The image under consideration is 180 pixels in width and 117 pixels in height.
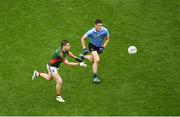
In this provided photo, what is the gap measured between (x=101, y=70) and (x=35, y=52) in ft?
10.8

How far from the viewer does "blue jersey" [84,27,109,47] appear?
1850 centimetres

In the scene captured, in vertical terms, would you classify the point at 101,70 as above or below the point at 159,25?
below

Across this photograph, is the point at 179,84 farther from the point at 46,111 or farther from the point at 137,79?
the point at 46,111

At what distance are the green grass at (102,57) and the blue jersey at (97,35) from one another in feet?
4.93

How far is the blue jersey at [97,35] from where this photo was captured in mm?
18500

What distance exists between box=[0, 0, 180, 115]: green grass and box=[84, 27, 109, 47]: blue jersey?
4.93ft

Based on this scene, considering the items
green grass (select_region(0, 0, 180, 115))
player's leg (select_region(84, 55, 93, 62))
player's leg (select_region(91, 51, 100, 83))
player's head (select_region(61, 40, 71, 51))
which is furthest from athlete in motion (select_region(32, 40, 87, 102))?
player's leg (select_region(84, 55, 93, 62))

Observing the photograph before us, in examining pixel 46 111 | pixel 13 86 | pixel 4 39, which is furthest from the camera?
pixel 4 39

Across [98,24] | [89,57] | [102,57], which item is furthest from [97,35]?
[102,57]

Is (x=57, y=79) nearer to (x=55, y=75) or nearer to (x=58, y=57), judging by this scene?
(x=55, y=75)

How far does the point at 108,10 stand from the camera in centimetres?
2364

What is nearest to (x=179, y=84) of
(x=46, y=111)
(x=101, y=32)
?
(x=101, y=32)

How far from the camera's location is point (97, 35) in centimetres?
1861

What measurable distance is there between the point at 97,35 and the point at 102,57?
2.18m
